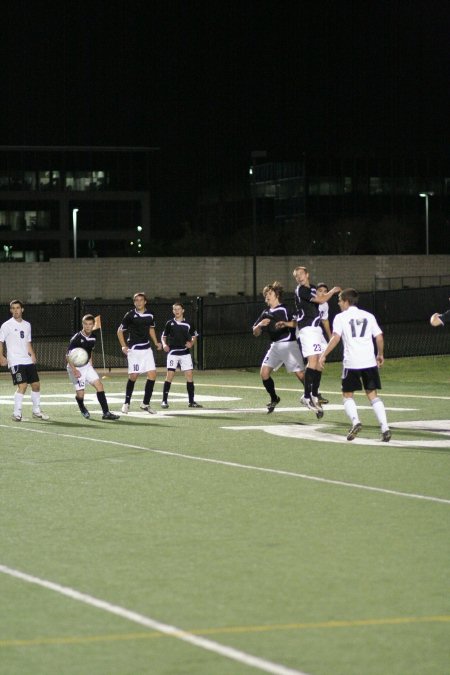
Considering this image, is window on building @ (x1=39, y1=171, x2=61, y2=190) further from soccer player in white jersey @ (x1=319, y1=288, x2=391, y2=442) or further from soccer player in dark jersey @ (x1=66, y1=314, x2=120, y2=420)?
soccer player in white jersey @ (x1=319, y1=288, x2=391, y2=442)

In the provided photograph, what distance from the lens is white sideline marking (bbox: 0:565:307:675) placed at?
21.3 feet

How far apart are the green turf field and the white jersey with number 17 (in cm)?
114

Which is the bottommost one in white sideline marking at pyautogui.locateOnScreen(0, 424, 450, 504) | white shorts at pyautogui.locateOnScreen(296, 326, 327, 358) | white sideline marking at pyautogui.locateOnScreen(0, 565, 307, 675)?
white sideline marking at pyautogui.locateOnScreen(0, 424, 450, 504)

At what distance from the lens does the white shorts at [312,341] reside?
2095 cm

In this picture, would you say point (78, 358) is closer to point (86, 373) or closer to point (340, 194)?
point (86, 373)

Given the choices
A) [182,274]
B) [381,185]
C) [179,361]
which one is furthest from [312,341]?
[381,185]

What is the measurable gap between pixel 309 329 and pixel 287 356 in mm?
588

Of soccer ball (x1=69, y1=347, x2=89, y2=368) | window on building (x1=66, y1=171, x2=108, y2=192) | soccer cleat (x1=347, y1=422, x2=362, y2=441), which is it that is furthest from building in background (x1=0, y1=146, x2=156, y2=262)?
soccer cleat (x1=347, y1=422, x2=362, y2=441)

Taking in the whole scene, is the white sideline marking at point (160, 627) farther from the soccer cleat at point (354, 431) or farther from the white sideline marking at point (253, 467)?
the soccer cleat at point (354, 431)

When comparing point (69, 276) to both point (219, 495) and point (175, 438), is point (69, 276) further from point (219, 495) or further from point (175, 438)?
point (219, 495)

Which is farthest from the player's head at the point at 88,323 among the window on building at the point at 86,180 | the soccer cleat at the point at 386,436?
the window on building at the point at 86,180

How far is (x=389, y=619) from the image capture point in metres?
7.45

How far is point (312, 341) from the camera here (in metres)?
21.0

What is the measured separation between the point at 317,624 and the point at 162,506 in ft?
15.2
